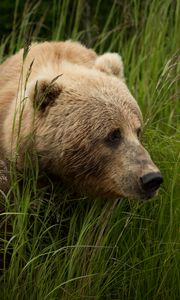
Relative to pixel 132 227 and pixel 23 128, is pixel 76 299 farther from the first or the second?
pixel 23 128

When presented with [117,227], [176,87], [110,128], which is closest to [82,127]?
[110,128]

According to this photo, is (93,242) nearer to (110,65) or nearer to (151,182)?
(151,182)

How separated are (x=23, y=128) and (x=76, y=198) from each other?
0.54 m

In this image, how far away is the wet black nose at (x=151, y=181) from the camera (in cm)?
487

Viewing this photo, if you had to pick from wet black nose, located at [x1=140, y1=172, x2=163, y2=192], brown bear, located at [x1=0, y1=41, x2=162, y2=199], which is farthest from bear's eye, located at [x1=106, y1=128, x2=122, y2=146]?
wet black nose, located at [x1=140, y1=172, x2=163, y2=192]

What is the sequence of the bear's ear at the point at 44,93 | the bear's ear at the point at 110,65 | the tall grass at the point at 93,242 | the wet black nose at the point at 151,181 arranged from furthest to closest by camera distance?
the bear's ear at the point at 110,65
the bear's ear at the point at 44,93
the tall grass at the point at 93,242
the wet black nose at the point at 151,181

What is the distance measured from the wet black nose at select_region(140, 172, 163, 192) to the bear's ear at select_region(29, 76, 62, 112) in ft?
2.42

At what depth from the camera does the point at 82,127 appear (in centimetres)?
521

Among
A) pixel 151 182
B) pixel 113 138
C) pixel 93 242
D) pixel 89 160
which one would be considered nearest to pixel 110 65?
pixel 113 138

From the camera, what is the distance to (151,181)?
491 centimetres

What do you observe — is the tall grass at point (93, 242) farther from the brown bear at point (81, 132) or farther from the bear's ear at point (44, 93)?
the bear's ear at point (44, 93)

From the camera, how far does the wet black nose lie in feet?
16.0

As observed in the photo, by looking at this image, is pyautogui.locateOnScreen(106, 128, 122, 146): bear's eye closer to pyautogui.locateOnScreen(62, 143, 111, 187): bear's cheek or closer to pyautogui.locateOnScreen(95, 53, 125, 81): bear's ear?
pyautogui.locateOnScreen(62, 143, 111, 187): bear's cheek

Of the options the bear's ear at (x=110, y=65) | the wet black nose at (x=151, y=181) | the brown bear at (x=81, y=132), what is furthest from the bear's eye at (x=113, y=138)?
the bear's ear at (x=110, y=65)
